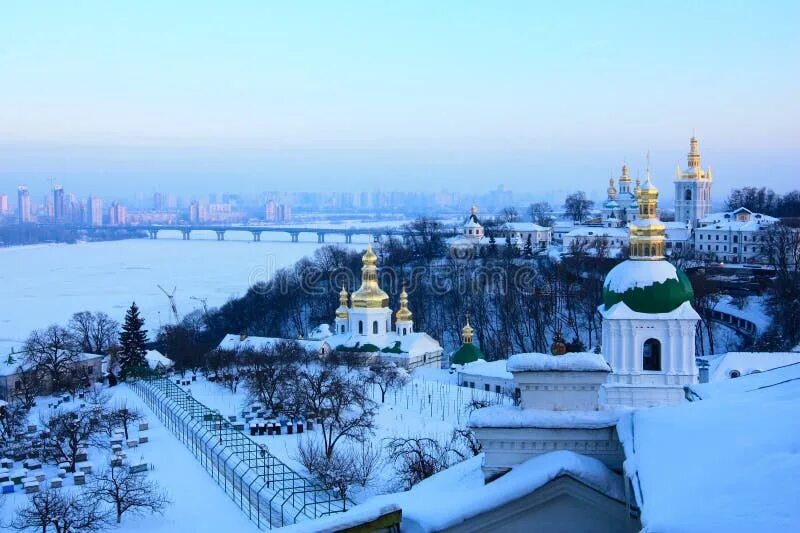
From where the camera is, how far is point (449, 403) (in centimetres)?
2092

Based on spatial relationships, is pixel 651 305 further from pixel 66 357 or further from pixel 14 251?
pixel 14 251

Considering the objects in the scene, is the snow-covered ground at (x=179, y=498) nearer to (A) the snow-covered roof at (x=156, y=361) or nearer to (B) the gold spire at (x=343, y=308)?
(A) the snow-covered roof at (x=156, y=361)

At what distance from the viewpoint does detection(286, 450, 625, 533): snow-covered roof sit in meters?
3.34

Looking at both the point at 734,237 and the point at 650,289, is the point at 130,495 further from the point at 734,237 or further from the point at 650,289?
the point at 734,237

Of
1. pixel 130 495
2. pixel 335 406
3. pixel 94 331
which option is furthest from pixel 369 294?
pixel 130 495

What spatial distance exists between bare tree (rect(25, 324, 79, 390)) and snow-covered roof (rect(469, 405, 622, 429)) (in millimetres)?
23880

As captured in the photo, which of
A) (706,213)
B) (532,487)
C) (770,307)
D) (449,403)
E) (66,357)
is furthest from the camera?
(706,213)

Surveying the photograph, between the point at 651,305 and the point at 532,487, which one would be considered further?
the point at 651,305

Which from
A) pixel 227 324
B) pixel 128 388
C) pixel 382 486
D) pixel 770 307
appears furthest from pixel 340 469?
pixel 227 324

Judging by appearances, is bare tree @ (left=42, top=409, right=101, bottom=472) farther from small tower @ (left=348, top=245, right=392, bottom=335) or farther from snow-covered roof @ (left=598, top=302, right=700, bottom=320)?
small tower @ (left=348, top=245, right=392, bottom=335)

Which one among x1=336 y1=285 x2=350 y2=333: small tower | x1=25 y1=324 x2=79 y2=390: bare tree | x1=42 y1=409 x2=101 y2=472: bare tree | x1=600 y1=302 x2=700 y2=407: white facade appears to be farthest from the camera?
x1=336 y1=285 x2=350 y2=333: small tower

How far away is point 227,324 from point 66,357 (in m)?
12.3

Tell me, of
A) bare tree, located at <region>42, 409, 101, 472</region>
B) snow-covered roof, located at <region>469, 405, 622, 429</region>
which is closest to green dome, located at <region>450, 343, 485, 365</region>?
bare tree, located at <region>42, 409, 101, 472</region>

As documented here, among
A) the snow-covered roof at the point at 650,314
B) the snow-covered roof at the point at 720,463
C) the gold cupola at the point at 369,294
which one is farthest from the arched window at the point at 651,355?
the gold cupola at the point at 369,294
